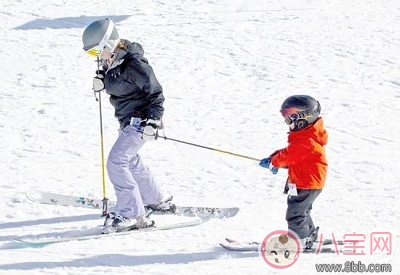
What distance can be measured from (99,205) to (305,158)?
2.27 m

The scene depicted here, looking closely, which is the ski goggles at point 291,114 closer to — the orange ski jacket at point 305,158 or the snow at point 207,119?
the orange ski jacket at point 305,158

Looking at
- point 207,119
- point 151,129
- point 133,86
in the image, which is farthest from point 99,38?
point 207,119

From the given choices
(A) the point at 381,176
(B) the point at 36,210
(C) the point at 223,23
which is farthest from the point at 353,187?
(C) the point at 223,23

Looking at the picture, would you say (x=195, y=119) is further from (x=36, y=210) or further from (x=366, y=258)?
(x=366, y=258)

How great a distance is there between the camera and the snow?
640 cm

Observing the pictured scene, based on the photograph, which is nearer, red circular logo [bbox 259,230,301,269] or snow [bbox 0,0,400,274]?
red circular logo [bbox 259,230,301,269]

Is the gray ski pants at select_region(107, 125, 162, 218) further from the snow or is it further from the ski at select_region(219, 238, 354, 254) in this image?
the ski at select_region(219, 238, 354, 254)

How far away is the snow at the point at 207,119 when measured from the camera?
21.0ft

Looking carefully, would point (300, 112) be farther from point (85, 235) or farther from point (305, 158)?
point (85, 235)

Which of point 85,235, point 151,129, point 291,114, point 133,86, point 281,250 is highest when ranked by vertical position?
point 133,86

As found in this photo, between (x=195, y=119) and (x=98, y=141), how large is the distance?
Result: 68.0 inches

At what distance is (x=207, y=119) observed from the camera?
10.7 m

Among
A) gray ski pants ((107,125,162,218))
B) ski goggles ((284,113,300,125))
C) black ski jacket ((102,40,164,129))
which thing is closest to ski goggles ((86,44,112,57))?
black ski jacket ((102,40,164,129))

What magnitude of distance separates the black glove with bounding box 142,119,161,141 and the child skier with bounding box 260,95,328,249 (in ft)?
3.49
